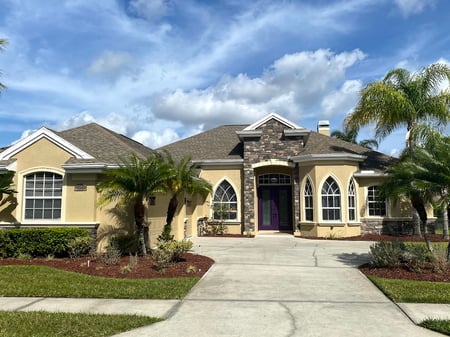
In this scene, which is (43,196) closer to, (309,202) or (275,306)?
(275,306)

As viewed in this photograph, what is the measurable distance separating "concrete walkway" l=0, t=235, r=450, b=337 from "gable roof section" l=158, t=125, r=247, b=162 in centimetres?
1045

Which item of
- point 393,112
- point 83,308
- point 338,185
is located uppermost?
point 393,112

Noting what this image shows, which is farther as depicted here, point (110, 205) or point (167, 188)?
point (110, 205)

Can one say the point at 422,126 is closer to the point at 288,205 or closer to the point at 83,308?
the point at 288,205

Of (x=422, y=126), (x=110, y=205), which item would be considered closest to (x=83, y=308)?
(x=110, y=205)

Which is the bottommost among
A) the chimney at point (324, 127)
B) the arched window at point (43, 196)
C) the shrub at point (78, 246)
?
the shrub at point (78, 246)

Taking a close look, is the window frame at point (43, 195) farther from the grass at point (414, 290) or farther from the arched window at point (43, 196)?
the grass at point (414, 290)

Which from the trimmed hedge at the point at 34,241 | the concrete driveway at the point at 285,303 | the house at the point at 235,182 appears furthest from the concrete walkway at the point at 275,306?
the house at the point at 235,182

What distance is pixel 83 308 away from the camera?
7164 millimetres

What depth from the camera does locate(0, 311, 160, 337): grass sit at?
5.75 meters

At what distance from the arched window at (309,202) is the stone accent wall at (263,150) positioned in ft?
6.17

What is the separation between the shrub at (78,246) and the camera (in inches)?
490

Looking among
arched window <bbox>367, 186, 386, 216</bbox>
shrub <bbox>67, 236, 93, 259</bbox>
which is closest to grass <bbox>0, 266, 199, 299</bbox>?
shrub <bbox>67, 236, 93, 259</bbox>

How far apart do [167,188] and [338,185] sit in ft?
31.6
